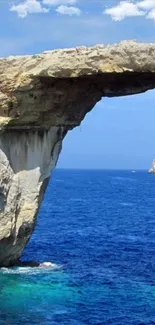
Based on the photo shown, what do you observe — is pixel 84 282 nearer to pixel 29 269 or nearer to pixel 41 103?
pixel 29 269

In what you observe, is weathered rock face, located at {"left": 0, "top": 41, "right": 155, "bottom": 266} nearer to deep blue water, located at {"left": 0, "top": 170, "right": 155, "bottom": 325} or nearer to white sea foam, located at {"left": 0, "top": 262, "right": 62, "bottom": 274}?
white sea foam, located at {"left": 0, "top": 262, "right": 62, "bottom": 274}

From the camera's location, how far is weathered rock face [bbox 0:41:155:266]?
26.9m

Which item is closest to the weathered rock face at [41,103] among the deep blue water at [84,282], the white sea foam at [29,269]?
the white sea foam at [29,269]

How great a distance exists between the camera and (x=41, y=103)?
2995 centimetres

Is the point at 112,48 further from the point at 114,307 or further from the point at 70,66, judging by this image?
the point at 114,307

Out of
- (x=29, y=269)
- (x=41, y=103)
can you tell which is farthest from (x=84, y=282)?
(x=41, y=103)

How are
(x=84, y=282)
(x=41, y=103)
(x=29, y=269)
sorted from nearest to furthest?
(x=84, y=282), (x=41, y=103), (x=29, y=269)

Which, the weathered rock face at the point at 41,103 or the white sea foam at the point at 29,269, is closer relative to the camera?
the weathered rock face at the point at 41,103

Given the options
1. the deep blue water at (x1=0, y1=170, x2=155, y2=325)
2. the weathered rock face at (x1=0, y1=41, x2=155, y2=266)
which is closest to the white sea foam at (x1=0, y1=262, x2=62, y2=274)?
the deep blue water at (x1=0, y1=170, x2=155, y2=325)

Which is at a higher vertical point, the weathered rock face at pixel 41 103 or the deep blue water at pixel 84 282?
the weathered rock face at pixel 41 103

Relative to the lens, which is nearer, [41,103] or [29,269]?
[41,103]

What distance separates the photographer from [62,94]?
98.4ft

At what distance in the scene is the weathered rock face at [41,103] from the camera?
26.9 m

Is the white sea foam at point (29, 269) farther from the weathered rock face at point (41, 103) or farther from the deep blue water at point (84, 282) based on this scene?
the weathered rock face at point (41, 103)
